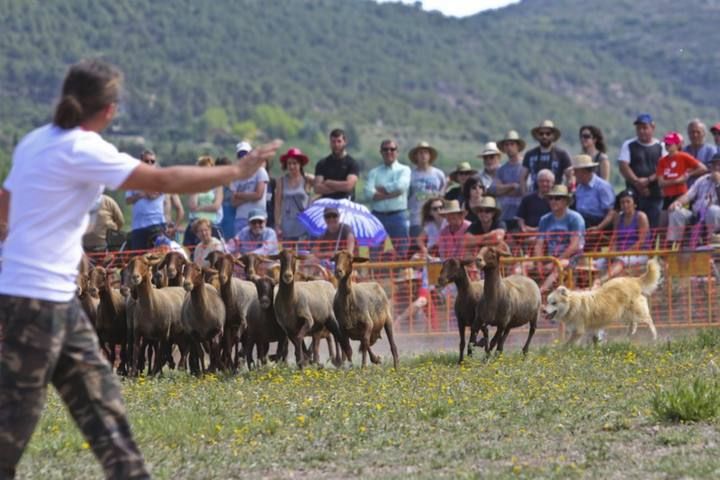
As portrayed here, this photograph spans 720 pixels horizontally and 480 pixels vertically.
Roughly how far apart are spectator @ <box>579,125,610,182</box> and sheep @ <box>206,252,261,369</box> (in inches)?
259

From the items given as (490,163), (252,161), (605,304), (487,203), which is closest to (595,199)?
(487,203)

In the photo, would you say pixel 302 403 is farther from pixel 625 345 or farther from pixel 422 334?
pixel 422 334

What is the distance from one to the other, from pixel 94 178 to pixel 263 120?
630 ft

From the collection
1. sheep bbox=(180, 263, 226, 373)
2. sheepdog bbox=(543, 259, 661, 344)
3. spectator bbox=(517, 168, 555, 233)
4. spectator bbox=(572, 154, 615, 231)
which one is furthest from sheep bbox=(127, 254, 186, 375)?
spectator bbox=(572, 154, 615, 231)

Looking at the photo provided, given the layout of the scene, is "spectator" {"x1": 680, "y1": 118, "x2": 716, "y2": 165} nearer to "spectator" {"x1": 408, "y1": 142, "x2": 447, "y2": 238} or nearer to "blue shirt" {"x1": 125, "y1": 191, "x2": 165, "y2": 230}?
"spectator" {"x1": 408, "y1": 142, "x2": 447, "y2": 238}

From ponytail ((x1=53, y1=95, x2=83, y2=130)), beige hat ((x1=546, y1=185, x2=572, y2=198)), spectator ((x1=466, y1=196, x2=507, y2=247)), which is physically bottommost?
spectator ((x1=466, y1=196, x2=507, y2=247))

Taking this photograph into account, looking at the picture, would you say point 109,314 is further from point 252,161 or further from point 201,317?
point 252,161

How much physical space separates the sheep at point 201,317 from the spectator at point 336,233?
4136 millimetres

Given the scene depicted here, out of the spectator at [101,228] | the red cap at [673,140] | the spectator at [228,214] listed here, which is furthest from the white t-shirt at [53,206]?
the spectator at [228,214]

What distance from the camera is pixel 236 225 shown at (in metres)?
23.3

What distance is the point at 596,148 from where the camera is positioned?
23188 mm

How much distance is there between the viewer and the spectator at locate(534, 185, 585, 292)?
830 inches

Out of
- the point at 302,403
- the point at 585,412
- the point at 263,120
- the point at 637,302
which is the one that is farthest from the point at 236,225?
the point at 263,120

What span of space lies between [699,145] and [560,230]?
255cm
